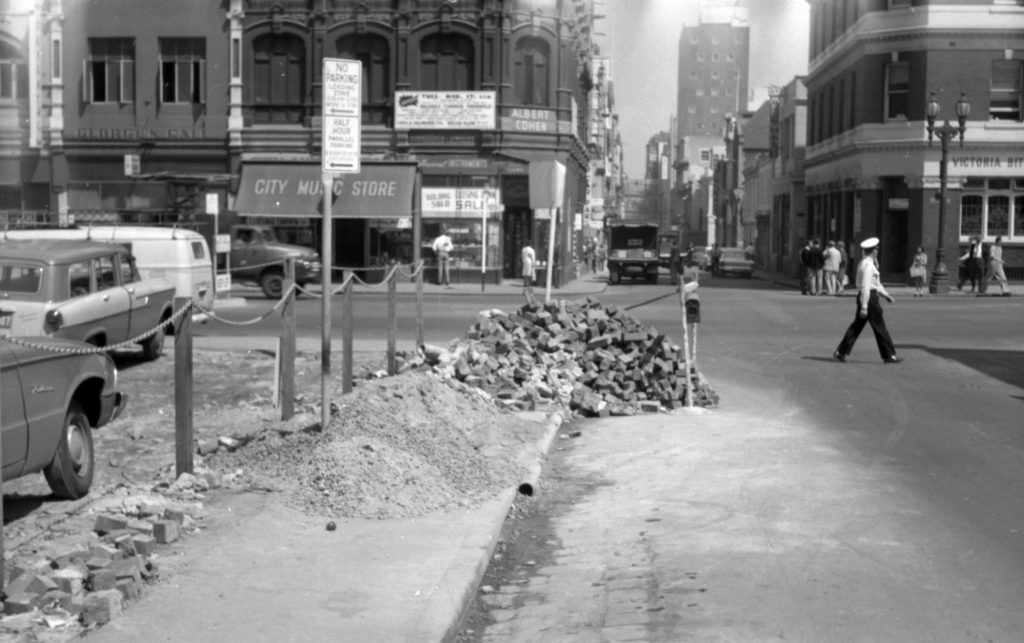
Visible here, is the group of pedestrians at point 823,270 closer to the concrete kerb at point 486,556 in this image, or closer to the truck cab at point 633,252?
the truck cab at point 633,252

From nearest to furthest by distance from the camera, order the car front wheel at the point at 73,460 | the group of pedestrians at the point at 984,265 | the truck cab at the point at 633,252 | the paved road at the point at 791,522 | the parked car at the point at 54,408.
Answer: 1. the paved road at the point at 791,522
2. the parked car at the point at 54,408
3. the car front wheel at the point at 73,460
4. the group of pedestrians at the point at 984,265
5. the truck cab at the point at 633,252

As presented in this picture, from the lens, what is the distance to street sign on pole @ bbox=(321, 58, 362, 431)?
10.8m

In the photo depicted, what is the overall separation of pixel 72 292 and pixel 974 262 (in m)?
32.9

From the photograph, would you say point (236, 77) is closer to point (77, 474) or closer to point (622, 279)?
point (622, 279)

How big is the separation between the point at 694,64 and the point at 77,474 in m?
5.41

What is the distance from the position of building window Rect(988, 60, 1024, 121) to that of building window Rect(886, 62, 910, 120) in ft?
9.63

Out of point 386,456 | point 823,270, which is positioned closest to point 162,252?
point 386,456

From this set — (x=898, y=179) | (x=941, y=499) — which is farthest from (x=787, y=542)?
(x=898, y=179)

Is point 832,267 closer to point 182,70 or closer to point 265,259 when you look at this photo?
point 265,259

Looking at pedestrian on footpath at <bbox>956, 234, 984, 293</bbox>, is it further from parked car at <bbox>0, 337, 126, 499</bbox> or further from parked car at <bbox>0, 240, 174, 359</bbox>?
→ parked car at <bbox>0, 337, 126, 499</bbox>

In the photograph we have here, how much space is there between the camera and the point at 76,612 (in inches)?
246

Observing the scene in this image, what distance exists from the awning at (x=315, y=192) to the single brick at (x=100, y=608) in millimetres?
35201

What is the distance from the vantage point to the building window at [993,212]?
46156 mm

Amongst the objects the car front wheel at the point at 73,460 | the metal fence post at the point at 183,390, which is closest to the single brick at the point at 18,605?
the car front wheel at the point at 73,460
